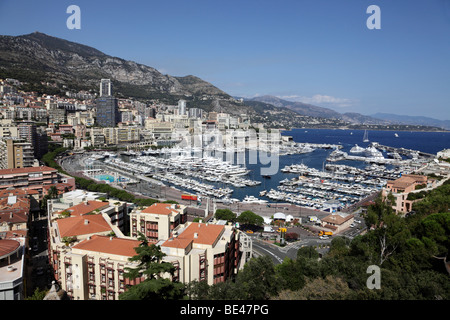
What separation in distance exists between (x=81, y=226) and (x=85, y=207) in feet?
6.72

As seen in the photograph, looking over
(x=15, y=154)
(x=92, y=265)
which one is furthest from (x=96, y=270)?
(x=15, y=154)

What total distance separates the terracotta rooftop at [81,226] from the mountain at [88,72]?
156ft

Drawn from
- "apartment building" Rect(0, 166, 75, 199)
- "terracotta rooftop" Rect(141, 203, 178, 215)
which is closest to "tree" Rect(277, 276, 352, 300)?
"terracotta rooftop" Rect(141, 203, 178, 215)

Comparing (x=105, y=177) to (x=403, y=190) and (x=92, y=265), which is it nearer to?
(x=92, y=265)

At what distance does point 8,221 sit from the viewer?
9.89 metres

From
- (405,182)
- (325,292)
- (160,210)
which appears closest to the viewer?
(325,292)

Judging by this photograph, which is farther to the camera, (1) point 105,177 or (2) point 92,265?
(1) point 105,177

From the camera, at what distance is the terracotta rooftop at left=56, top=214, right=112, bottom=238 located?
7.76 m

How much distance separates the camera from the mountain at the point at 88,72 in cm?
5397

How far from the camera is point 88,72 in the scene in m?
76.1

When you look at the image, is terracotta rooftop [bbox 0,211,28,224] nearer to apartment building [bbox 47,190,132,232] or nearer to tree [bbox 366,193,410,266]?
apartment building [bbox 47,190,132,232]

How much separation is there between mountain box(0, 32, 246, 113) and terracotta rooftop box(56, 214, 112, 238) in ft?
156
